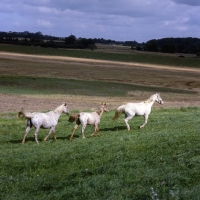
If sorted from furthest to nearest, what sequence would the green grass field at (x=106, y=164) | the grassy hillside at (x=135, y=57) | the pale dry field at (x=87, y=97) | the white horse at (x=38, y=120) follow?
the grassy hillside at (x=135, y=57) < the pale dry field at (x=87, y=97) < the white horse at (x=38, y=120) < the green grass field at (x=106, y=164)

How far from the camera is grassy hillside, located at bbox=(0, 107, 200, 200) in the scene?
1109 cm

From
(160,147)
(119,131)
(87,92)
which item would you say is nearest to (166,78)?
(87,92)

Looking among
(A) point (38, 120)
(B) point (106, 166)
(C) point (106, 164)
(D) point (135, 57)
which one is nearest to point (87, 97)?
(A) point (38, 120)

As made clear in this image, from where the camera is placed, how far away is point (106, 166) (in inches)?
517

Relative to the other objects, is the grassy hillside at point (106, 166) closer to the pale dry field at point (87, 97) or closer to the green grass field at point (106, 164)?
the green grass field at point (106, 164)

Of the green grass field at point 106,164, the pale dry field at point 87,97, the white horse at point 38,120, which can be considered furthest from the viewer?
the pale dry field at point 87,97

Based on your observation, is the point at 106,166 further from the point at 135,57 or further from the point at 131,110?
the point at 135,57

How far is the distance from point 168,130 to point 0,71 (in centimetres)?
5223

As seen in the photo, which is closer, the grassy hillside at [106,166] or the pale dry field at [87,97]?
the grassy hillside at [106,166]

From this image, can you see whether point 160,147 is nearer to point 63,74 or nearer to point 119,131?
point 119,131

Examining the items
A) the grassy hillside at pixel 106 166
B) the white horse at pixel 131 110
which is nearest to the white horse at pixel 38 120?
the grassy hillside at pixel 106 166

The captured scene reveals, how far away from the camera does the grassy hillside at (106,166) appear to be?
11086 millimetres

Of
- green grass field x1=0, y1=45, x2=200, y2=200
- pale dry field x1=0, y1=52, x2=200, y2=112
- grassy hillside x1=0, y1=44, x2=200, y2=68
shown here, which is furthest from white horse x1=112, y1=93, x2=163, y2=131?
grassy hillside x1=0, y1=44, x2=200, y2=68

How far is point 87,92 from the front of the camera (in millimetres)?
46969
